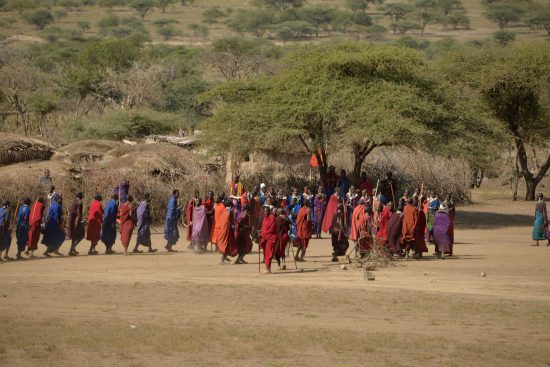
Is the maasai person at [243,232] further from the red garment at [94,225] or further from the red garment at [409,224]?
the red garment at [94,225]

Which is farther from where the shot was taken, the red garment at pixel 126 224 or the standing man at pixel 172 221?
the standing man at pixel 172 221

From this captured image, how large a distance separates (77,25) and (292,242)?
96.4 meters

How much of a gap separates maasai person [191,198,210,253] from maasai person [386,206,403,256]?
3.77 metres

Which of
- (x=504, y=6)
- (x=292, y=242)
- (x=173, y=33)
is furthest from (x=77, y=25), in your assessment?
(x=292, y=242)

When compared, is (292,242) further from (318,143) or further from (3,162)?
(3,162)

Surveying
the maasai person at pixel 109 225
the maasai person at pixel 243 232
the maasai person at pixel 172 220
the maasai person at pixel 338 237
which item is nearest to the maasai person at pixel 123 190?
the maasai person at pixel 172 220

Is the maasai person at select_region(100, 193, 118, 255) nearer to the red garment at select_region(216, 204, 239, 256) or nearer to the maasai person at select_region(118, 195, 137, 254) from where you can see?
the maasai person at select_region(118, 195, 137, 254)

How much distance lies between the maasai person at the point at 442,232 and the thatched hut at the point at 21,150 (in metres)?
12.9

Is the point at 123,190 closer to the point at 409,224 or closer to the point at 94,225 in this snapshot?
the point at 94,225

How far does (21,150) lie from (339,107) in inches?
349

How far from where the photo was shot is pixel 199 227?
20.4 meters

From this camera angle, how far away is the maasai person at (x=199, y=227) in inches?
798

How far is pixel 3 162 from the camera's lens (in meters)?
27.4

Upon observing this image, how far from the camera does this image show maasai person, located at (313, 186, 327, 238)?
24.0 meters
